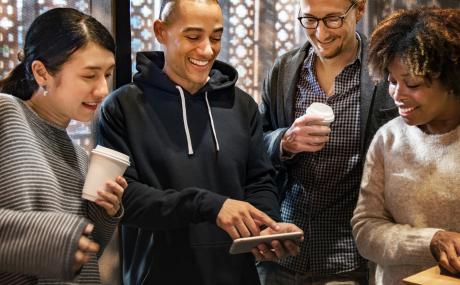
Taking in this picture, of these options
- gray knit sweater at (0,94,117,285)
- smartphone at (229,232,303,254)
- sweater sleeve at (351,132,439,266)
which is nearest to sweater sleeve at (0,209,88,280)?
gray knit sweater at (0,94,117,285)

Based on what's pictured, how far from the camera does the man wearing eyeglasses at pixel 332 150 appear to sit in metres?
2.35

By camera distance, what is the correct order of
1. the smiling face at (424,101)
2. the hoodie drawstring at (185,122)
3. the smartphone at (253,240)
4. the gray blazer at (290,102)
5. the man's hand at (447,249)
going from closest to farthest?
1. the man's hand at (447,249)
2. the smartphone at (253,240)
3. the smiling face at (424,101)
4. the hoodie drawstring at (185,122)
5. the gray blazer at (290,102)

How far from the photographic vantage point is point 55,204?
62.4 inches

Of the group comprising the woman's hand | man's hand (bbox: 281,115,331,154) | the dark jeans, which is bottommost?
the dark jeans

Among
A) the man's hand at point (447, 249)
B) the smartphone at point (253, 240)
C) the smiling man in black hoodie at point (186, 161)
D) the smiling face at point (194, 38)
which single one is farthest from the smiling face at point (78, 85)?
the man's hand at point (447, 249)

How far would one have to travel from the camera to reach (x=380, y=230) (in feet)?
6.39

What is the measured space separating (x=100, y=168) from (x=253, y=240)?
48 cm

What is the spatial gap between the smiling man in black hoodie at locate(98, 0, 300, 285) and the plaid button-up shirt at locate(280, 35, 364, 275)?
0.25 meters

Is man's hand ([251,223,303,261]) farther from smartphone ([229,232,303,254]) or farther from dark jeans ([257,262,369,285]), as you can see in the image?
dark jeans ([257,262,369,285])

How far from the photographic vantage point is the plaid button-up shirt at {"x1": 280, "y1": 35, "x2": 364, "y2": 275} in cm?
238

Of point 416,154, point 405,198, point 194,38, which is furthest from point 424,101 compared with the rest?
point 194,38

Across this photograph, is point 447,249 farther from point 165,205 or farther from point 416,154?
point 165,205

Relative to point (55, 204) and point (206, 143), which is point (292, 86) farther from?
point (55, 204)

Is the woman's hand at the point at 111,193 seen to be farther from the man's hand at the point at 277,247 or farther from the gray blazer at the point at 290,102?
the gray blazer at the point at 290,102
